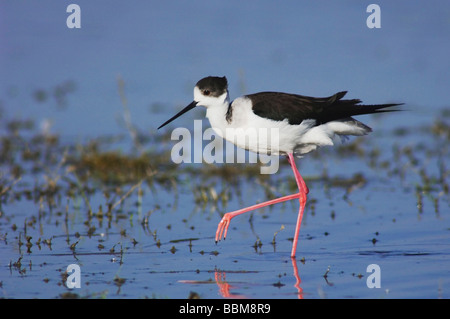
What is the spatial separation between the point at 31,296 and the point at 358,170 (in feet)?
14.8

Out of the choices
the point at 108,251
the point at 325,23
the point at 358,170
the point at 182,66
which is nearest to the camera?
the point at 108,251

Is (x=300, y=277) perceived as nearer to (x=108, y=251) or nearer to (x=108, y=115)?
(x=108, y=251)

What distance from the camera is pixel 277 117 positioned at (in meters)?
5.72

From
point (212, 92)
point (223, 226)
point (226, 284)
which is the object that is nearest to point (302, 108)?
point (212, 92)

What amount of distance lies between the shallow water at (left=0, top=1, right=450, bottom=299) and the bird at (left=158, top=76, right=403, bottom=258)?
24.4 inches

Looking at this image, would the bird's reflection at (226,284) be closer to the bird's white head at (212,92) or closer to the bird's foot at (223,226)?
the bird's foot at (223,226)

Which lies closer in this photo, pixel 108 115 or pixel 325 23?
pixel 108 115

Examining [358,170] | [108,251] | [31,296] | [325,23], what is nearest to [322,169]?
[358,170]

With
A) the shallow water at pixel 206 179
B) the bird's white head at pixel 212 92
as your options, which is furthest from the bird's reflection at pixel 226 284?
the bird's white head at pixel 212 92

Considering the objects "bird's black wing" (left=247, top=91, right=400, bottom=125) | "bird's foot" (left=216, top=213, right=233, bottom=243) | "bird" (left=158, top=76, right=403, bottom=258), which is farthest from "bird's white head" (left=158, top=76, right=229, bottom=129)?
"bird's foot" (left=216, top=213, right=233, bottom=243)

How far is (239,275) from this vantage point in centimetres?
491

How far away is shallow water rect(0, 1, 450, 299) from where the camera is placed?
4906 mm

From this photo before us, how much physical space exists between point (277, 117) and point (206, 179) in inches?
80.4

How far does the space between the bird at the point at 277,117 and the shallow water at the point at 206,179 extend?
0.62 m
